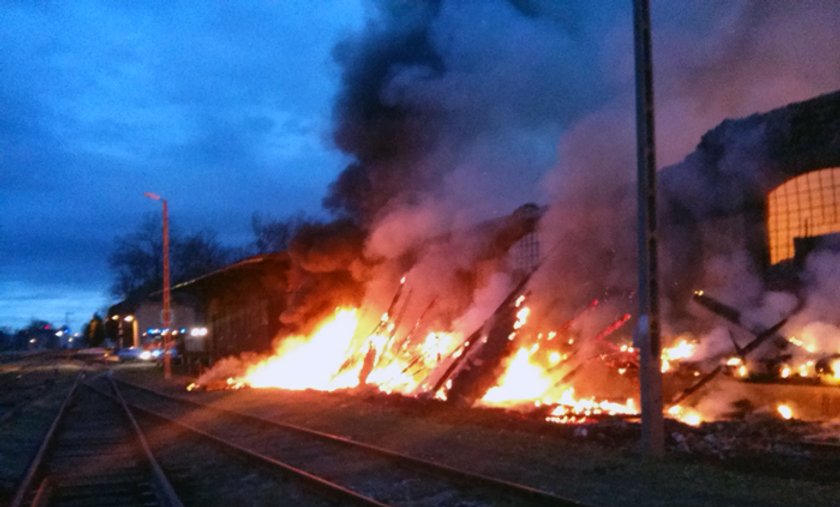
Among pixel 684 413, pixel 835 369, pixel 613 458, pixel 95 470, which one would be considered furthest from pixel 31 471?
pixel 835 369

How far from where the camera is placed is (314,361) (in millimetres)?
26062

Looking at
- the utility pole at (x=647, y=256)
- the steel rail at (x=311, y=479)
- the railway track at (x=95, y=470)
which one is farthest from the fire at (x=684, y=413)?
the railway track at (x=95, y=470)

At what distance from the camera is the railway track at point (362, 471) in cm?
895

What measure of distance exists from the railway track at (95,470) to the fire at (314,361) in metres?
6.28

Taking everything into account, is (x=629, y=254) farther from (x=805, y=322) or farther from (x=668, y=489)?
(x=668, y=489)

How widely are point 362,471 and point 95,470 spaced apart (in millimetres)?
4453

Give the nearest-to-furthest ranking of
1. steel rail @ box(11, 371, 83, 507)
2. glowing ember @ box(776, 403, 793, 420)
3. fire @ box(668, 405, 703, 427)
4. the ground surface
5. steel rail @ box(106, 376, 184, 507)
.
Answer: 1. the ground surface
2. steel rail @ box(106, 376, 184, 507)
3. steel rail @ box(11, 371, 83, 507)
4. glowing ember @ box(776, 403, 793, 420)
5. fire @ box(668, 405, 703, 427)

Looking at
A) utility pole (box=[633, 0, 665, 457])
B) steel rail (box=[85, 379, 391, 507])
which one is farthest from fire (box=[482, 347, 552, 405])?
utility pole (box=[633, 0, 665, 457])

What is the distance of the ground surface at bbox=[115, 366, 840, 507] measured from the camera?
867cm

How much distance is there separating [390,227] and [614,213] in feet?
23.5

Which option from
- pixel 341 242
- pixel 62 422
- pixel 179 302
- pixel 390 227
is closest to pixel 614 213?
pixel 390 227

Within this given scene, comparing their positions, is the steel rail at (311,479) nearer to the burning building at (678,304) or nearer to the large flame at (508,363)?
the large flame at (508,363)

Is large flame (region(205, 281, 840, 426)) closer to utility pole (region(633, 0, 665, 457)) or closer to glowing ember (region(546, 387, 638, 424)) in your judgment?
glowing ember (region(546, 387, 638, 424))

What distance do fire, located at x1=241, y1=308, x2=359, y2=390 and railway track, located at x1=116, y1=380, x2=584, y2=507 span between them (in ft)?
22.4
